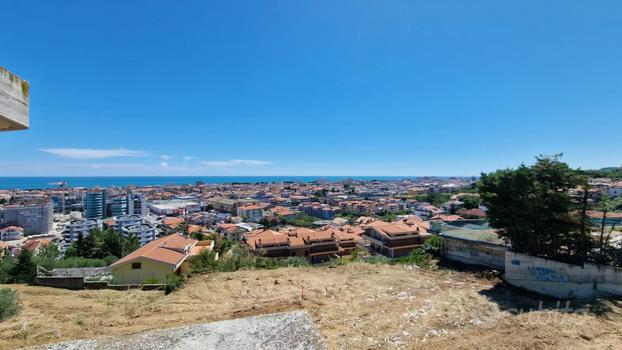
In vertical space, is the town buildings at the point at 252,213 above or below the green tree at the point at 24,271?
below

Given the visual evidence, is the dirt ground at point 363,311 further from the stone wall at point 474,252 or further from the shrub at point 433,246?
the shrub at point 433,246

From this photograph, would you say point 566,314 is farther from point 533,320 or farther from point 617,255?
point 617,255

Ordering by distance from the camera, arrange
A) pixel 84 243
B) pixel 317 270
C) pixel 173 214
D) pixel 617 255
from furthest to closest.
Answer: pixel 173 214, pixel 84 243, pixel 317 270, pixel 617 255

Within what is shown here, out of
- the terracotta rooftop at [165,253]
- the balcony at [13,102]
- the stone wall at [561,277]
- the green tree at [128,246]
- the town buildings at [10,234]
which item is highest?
the balcony at [13,102]

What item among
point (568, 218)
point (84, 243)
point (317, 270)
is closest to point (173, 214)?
point (84, 243)

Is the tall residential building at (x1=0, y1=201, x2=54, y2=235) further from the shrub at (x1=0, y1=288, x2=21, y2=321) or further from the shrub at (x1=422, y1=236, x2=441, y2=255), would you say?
the shrub at (x1=422, y1=236, x2=441, y2=255)

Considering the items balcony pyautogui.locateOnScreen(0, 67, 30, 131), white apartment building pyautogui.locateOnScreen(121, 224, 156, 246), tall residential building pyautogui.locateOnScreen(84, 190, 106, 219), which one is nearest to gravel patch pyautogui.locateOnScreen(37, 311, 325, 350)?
balcony pyautogui.locateOnScreen(0, 67, 30, 131)

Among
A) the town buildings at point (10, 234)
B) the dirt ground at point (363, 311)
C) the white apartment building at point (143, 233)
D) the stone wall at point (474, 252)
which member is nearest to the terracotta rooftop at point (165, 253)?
the dirt ground at point (363, 311)
